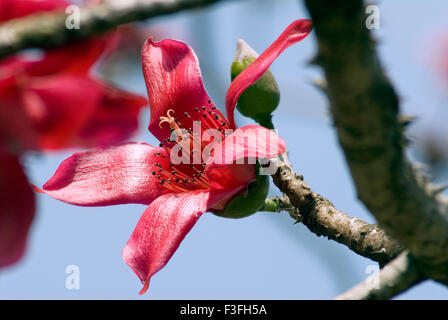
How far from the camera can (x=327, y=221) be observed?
44.9 inches

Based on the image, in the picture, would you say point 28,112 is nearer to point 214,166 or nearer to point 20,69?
point 20,69

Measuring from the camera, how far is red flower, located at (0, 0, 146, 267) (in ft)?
1.83

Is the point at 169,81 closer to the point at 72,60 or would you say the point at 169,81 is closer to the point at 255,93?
the point at 255,93

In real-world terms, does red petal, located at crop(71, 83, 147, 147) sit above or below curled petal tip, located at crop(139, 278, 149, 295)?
above

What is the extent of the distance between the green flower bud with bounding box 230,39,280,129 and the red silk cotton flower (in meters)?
0.07

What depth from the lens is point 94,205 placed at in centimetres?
108

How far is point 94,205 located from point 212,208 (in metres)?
0.23

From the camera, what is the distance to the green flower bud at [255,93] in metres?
1.22

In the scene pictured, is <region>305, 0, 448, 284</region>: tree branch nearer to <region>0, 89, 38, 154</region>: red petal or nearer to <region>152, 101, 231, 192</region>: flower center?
<region>0, 89, 38, 154</region>: red petal

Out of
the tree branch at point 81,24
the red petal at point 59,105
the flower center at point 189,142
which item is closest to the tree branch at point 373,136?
the tree branch at point 81,24

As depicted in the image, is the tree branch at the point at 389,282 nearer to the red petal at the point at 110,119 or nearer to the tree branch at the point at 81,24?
the red petal at the point at 110,119

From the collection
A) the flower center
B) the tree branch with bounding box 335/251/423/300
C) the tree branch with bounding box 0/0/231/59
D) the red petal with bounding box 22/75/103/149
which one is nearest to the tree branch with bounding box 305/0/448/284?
the tree branch with bounding box 335/251/423/300

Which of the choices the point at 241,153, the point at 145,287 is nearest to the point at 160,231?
the point at 145,287
